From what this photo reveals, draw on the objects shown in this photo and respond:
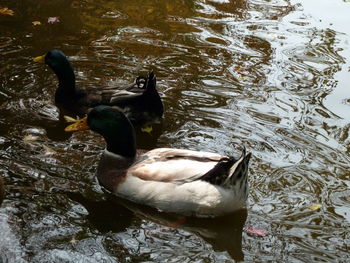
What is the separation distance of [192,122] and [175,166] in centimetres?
172

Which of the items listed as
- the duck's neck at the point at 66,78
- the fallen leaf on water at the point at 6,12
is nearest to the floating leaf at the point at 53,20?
the fallen leaf on water at the point at 6,12

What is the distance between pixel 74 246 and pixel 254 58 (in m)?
5.08

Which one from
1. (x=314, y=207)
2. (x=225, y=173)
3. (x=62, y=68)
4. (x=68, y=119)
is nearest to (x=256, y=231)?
(x=225, y=173)

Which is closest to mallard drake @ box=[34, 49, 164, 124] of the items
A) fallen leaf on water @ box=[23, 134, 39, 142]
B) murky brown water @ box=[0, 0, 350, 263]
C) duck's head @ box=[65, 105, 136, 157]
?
murky brown water @ box=[0, 0, 350, 263]

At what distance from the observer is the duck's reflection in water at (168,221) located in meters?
5.46

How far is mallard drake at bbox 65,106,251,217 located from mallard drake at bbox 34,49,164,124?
3.73ft

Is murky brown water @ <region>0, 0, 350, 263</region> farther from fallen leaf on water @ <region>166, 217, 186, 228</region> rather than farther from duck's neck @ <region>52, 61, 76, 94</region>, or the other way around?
duck's neck @ <region>52, 61, 76, 94</region>

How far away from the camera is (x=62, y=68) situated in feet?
25.4

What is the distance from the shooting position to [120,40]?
9.57 m

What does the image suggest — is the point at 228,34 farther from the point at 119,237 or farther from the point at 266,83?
the point at 119,237

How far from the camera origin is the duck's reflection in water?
17.9 feet

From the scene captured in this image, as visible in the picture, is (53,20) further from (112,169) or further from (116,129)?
(112,169)

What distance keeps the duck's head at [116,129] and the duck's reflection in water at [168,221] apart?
514 mm

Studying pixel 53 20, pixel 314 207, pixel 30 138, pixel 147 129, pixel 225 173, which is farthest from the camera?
pixel 53 20
